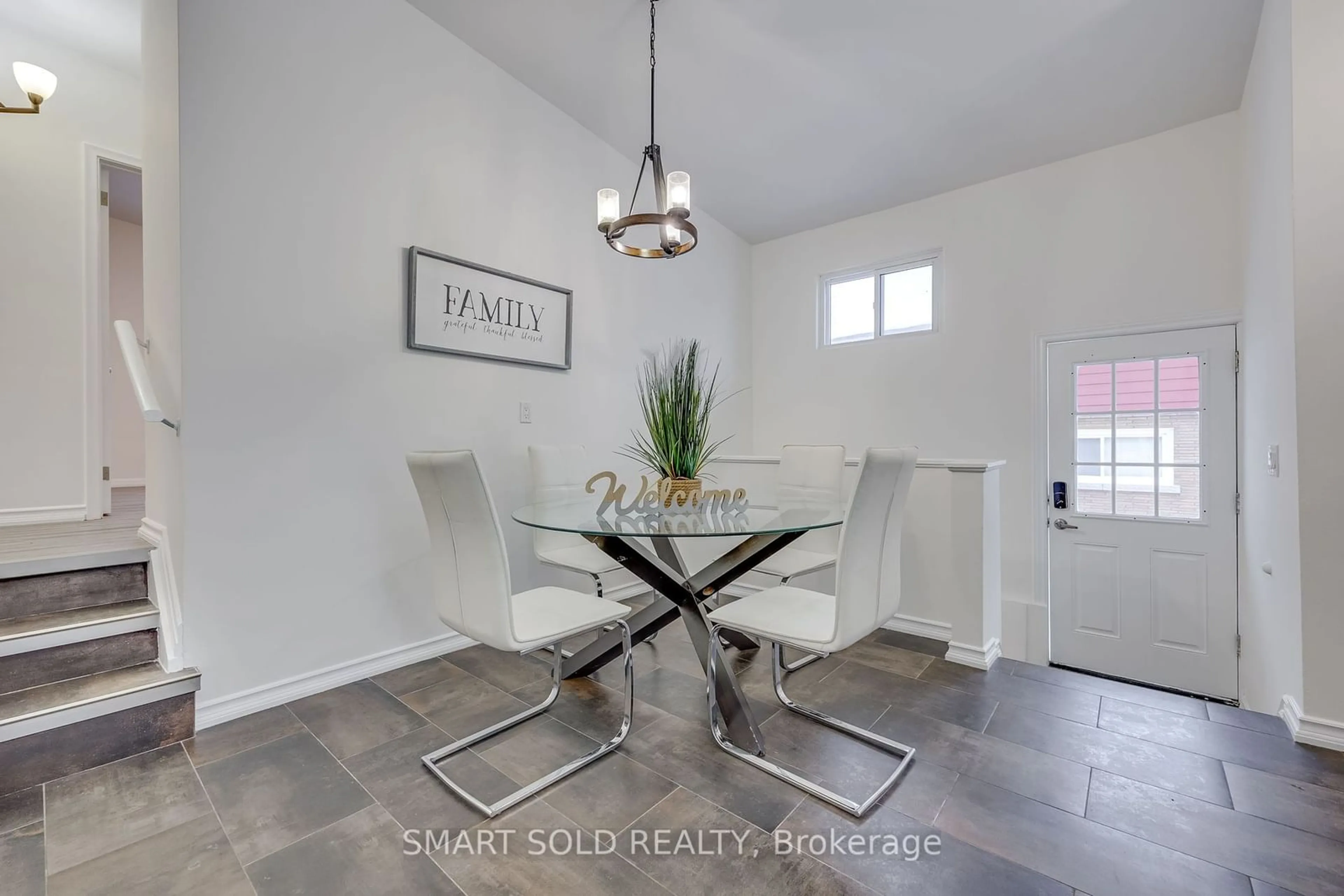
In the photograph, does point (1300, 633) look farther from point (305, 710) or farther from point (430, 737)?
point (305, 710)

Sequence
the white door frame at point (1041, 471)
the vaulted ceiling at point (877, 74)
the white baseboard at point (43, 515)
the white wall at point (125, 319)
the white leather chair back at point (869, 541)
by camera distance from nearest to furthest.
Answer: the white leather chair back at point (869, 541)
the vaulted ceiling at point (877, 74)
the white baseboard at point (43, 515)
the white door frame at point (1041, 471)
the white wall at point (125, 319)

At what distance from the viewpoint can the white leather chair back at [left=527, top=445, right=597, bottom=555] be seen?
2.84 metres

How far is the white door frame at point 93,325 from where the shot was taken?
3.04m

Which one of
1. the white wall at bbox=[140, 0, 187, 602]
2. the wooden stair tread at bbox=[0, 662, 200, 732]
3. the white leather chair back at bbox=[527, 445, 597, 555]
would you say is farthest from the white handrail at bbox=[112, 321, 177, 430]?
the white leather chair back at bbox=[527, 445, 597, 555]

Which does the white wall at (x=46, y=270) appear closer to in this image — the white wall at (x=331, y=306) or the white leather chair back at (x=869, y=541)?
the white wall at (x=331, y=306)

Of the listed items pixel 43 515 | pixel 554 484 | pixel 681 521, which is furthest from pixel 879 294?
pixel 43 515

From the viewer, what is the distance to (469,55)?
277cm

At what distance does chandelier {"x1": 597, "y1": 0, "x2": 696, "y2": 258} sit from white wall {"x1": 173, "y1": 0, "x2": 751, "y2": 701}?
83 cm

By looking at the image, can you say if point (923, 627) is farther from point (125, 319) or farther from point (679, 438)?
point (125, 319)

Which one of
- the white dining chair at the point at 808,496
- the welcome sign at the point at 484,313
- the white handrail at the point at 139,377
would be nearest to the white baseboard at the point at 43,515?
the white handrail at the point at 139,377

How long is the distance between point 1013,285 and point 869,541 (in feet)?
8.84

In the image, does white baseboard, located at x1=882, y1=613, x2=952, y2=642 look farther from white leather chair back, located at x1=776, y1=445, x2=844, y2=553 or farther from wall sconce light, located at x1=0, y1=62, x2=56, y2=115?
wall sconce light, located at x1=0, y1=62, x2=56, y2=115

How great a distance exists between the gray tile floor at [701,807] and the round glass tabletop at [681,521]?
0.73 meters

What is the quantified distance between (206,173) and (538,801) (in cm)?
240
